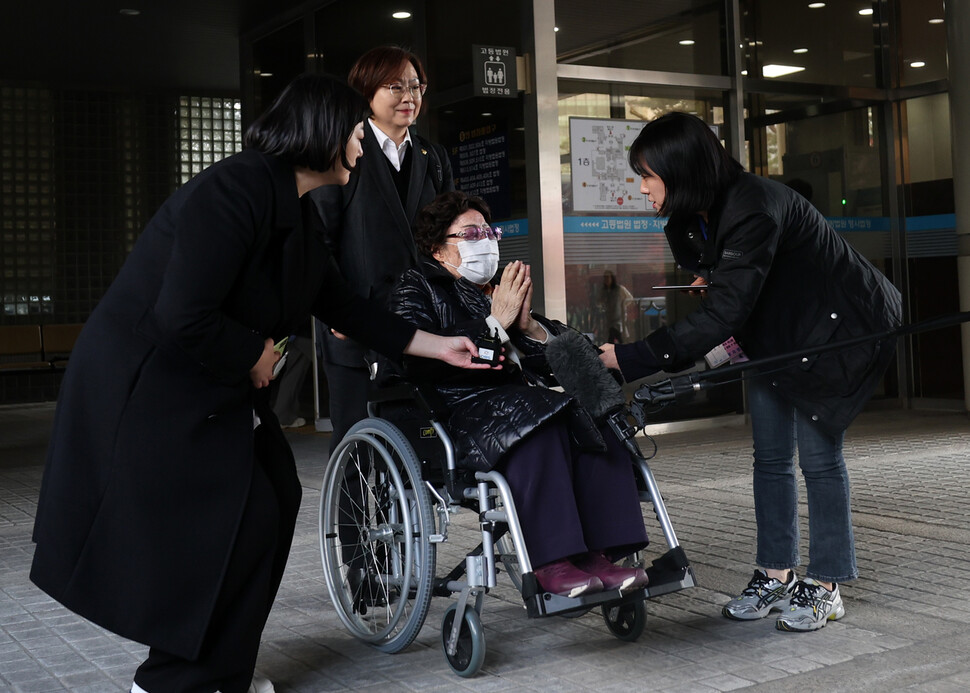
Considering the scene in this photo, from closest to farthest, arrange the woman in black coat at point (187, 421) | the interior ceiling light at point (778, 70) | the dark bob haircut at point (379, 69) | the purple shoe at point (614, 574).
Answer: the woman in black coat at point (187, 421) < the purple shoe at point (614, 574) < the dark bob haircut at point (379, 69) < the interior ceiling light at point (778, 70)

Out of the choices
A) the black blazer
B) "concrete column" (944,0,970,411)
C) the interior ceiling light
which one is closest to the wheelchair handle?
the black blazer

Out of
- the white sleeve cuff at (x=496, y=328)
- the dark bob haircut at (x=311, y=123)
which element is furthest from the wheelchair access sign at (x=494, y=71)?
the dark bob haircut at (x=311, y=123)

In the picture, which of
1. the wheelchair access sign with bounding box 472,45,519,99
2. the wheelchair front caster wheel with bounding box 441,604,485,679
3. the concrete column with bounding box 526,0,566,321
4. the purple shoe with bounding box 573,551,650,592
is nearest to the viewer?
the purple shoe with bounding box 573,551,650,592

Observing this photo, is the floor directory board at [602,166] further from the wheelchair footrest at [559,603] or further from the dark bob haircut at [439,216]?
the wheelchair footrest at [559,603]

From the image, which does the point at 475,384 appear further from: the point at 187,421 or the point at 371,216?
the point at 187,421

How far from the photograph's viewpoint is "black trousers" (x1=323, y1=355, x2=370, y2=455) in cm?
375

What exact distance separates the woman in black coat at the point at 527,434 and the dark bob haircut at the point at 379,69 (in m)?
0.59

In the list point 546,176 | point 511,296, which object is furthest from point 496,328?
point 546,176

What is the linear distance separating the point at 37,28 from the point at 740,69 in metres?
6.86

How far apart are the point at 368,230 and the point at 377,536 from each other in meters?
1.02

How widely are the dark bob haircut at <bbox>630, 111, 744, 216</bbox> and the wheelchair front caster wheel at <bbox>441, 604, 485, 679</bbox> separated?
1.25 metres

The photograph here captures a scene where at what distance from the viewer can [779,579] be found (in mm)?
3535

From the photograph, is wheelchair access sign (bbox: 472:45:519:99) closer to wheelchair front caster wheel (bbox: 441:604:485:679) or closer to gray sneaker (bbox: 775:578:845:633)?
gray sneaker (bbox: 775:578:845:633)

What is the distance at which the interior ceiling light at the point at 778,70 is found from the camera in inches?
355
